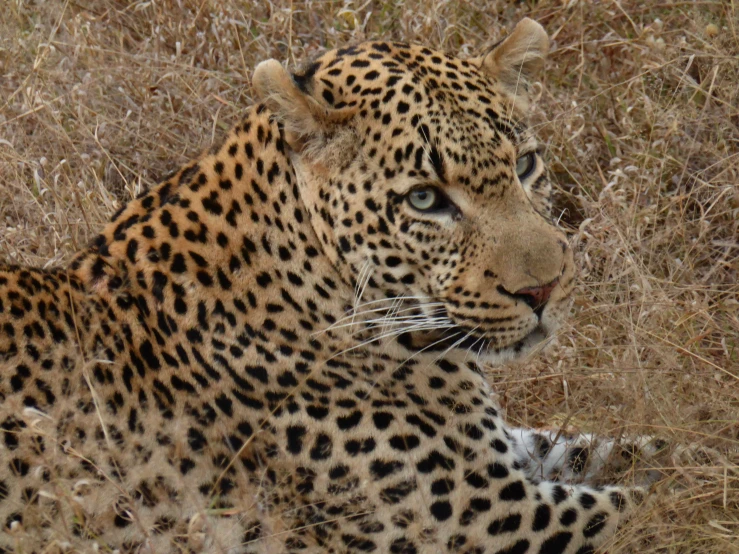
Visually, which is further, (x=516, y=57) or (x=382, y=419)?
(x=516, y=57)

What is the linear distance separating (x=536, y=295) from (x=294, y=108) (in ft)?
3.84

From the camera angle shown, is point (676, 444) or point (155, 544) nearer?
point (155, 544)

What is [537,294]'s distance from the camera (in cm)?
469

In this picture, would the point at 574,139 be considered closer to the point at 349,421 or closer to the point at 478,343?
the point at 478,343

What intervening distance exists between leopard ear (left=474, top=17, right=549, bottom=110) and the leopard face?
309 millimetres

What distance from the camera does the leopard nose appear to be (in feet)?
15.3

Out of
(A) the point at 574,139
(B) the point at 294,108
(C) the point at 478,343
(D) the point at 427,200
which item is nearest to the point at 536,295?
(C) the point at 478,343

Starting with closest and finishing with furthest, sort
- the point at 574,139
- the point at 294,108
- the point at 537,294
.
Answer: the point at 294,108 → the point at 537,294 → the point at 574,139

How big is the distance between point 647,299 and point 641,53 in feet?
7.55

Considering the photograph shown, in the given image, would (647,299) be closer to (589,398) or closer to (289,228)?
(589,398)

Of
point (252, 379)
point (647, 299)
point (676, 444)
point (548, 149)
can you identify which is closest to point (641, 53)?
point (548, 149)

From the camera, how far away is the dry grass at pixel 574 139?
561 centimetres

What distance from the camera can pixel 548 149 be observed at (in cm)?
737

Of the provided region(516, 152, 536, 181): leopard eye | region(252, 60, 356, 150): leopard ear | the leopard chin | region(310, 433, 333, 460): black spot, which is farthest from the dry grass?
region(252, 60, 356, 150): leopard ear
